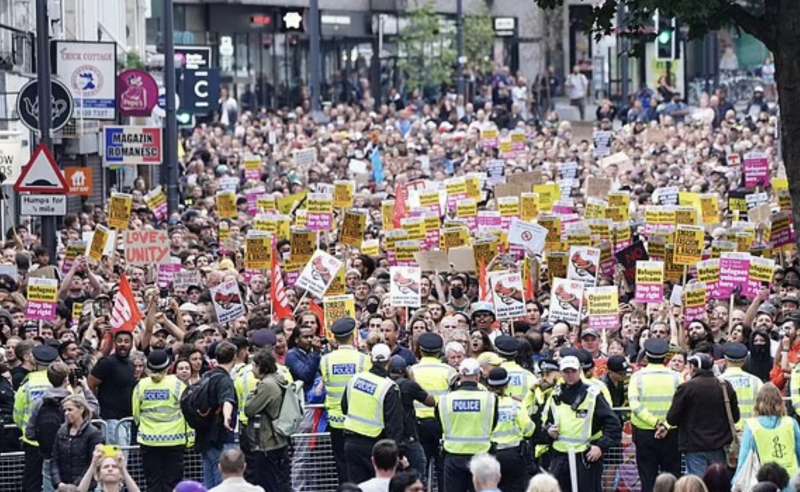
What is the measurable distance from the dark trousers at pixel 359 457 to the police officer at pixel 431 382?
2.16 ft

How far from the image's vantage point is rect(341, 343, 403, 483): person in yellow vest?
1789cm

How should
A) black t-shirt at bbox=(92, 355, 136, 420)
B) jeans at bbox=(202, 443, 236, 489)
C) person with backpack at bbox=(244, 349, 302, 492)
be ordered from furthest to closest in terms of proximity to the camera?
black t-shirt at bbox=(92, 355, 136, 420) < jeans at bbox=(202, 443, 236, 489) < person with backpack at bbox=(244, 349, 302, 492)

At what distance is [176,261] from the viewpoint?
27391 millimetres

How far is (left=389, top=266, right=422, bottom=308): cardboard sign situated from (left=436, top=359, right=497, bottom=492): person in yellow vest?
20.2ft

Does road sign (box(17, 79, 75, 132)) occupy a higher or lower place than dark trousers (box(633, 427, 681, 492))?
higher

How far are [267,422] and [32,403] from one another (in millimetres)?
1734

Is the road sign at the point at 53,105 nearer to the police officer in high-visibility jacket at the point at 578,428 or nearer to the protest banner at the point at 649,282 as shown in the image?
the protest banner at the point at 649,282

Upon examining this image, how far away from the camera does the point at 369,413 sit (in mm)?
17969

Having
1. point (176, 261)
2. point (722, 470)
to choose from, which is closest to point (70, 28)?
point (176, 261)

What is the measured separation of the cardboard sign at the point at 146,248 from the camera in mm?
26875

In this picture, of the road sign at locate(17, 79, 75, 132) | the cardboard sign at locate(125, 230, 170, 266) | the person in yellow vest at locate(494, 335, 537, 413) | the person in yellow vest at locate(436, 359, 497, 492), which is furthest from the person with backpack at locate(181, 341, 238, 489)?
the road sign at locate(17, 79, 75, 132)

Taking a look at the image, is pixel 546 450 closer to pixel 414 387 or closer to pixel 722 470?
pixel 414 387

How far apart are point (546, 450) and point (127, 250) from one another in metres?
9.50

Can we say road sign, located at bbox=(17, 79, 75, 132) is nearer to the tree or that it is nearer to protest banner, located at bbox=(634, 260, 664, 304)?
protest banner, located at bbox=(634, 260, 664, 304)
